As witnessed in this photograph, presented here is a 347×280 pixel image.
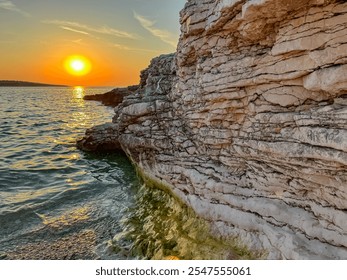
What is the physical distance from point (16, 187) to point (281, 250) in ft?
36.4

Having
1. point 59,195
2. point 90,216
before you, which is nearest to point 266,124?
point 90,216

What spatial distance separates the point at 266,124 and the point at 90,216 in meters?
6.65

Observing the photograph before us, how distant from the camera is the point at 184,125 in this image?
10.3 m

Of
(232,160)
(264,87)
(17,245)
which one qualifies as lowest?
(17,245)

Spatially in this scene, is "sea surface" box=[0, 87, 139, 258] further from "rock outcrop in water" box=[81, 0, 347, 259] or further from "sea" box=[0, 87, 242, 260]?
"rock outcrop in water" box=[81, 0, 347, 259]

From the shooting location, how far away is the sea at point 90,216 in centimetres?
796

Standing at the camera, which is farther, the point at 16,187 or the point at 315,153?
the point at 16,187

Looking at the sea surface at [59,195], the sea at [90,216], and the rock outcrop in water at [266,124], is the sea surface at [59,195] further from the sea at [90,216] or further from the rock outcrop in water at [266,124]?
the rock outcrop in water at [266,124]

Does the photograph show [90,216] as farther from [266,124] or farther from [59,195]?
[266,124]

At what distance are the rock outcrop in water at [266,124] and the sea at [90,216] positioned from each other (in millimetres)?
832

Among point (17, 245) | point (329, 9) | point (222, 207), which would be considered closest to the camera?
point (329, 9)

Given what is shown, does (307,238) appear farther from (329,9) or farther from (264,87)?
(329,9)
